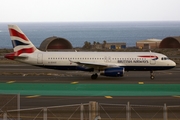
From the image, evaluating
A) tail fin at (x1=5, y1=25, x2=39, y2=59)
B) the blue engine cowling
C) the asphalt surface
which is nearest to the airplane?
tail fin at (x1=5, y1=25, x2=39, y2=59)

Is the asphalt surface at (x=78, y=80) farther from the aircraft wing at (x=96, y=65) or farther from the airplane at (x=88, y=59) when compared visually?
the aircraft wing at (x=96, y=65)

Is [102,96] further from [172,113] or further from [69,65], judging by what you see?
[69,65]

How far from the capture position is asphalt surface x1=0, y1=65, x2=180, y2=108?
101 ft

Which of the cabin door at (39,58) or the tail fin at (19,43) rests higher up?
the tail fin at (19,43)

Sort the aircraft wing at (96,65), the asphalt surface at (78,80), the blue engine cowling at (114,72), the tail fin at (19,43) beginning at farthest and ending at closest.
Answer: the tail fin at (19,43)
the aircraft wing at (96,65)
the blue engine cowling at (114,72)
the asphalt surface at (78,80)

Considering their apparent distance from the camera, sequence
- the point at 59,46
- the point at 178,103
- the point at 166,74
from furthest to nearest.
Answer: the point at 59,46 < the point at 166,74 < the point at 178,103

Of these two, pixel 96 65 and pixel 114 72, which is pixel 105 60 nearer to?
pixel 96 65

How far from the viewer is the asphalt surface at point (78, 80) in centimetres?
3080

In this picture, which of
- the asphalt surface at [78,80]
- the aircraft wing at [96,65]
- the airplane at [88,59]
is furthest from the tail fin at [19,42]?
the aircraft wing at [96,65]

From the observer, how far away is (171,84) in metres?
41.7

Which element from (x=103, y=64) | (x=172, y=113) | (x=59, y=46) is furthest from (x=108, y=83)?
(x=59, y=46)

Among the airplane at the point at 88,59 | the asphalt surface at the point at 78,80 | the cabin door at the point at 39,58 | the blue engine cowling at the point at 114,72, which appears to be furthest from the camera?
the cabin door at the point at 39,58

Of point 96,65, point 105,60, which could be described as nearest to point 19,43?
point 96,65

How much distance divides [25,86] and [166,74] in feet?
58.9
